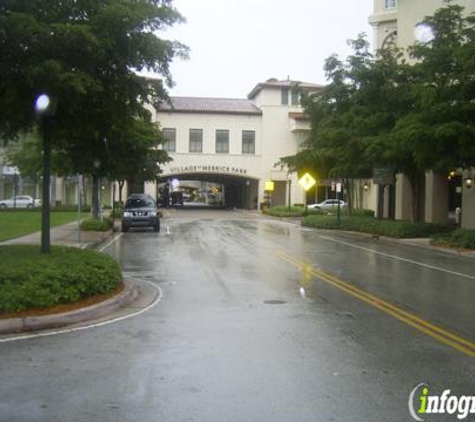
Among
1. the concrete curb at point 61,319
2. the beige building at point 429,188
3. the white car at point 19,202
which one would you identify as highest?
the beige building at point 429,188

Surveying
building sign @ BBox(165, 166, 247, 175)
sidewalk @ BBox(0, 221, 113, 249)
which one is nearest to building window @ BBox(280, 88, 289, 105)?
building sign @ BBox(165, 166, 247, 175)

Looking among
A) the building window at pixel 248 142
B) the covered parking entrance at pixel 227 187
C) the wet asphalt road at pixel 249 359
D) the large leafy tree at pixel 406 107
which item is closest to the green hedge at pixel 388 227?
the large leafy tree at pixel 406 107

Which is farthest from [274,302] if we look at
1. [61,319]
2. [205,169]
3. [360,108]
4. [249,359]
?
[205,169]

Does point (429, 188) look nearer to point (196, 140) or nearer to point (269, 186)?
point (269, 186)

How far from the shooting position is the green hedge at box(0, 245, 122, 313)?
930cm

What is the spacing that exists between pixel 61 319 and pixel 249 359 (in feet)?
10.5

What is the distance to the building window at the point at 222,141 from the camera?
66.2 m

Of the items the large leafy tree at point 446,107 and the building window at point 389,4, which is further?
the building window at point 389,4

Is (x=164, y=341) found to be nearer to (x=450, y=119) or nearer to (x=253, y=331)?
(x=253, y=331)

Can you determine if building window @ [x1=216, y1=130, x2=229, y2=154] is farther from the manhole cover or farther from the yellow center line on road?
the manhole cover

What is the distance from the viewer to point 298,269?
16250mm

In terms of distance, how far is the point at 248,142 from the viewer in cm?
6662

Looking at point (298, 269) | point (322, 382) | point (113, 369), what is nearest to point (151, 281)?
point (298, 269)

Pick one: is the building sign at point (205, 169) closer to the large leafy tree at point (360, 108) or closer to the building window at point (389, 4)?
the building window at point (389, 4)
